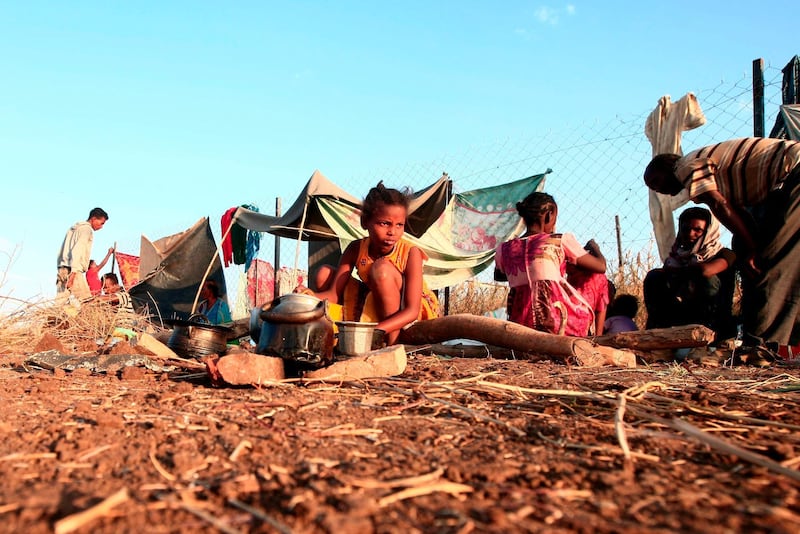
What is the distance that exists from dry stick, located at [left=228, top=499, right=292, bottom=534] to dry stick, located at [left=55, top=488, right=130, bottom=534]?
16cm

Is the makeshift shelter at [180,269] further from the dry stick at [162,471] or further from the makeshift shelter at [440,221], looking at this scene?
the dry stick at [162,471]

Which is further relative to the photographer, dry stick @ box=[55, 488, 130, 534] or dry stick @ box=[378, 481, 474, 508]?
dry stick @ box=[378, 481, 474, 508]

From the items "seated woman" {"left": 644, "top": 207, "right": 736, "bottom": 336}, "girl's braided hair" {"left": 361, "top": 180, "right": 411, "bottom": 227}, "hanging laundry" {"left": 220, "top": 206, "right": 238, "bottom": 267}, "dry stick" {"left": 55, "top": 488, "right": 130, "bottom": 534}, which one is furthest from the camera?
"hanging laundry" {"left": 220, "top": 206, "right": 238, "bottom": 267}

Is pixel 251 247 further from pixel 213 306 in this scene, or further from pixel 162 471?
pixel 162 471

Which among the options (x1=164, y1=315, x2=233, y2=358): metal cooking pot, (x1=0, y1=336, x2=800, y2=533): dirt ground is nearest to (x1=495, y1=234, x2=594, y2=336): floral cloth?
(x1=0, y1=336, x2=800, y2=533): dirt ground

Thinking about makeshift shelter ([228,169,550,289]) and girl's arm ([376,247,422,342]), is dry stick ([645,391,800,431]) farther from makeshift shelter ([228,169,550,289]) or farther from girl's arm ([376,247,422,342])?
makeshift shelter ([228,169,550,289])

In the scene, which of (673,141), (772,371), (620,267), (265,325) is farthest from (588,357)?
(620,267)

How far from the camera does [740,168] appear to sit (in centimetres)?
346

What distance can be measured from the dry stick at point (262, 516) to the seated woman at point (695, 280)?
153 inches

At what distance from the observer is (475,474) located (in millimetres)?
1042

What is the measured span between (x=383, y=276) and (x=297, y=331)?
1204 mm

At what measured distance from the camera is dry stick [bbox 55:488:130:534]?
2.51 feet

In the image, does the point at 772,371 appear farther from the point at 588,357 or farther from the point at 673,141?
the point at 673,141

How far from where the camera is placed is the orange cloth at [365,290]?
12.2 feet
